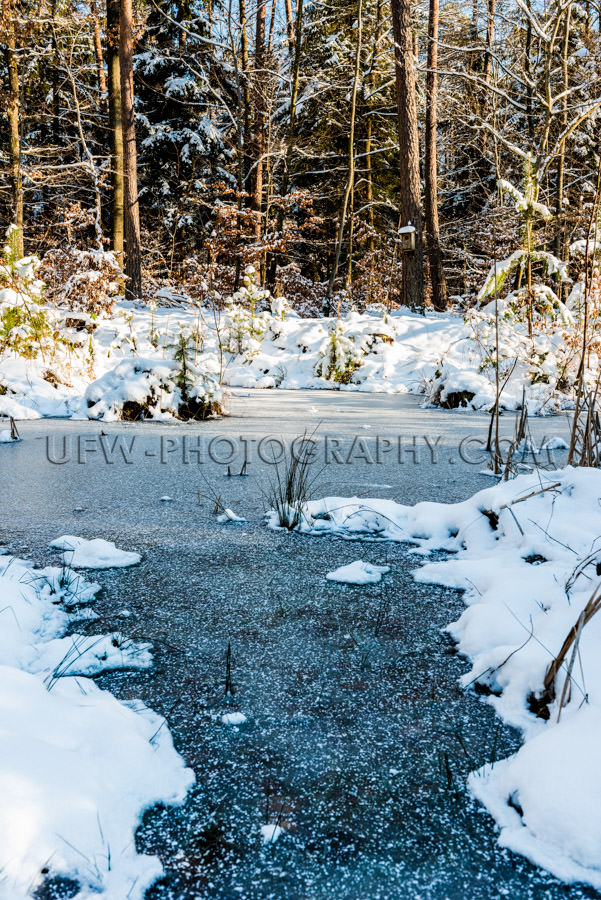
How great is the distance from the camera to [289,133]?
38.9 ft

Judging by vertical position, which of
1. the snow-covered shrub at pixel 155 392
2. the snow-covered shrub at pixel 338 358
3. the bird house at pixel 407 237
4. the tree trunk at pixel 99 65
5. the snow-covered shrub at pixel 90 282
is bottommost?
the snow-covered shrub at pixel 155 392

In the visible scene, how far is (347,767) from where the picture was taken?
Result: 1.05 m

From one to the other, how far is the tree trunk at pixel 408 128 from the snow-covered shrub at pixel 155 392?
575 centimetres

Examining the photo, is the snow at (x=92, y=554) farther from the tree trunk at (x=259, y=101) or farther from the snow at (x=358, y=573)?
the tree trunk at (x=259, y=101)

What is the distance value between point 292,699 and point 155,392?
13.2ft

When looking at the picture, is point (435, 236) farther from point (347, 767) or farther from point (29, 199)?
point (347, 767)

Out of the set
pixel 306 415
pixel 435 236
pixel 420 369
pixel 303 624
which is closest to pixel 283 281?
pixel 435 236

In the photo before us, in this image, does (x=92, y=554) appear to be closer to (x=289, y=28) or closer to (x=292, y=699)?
(x=292, y=699)

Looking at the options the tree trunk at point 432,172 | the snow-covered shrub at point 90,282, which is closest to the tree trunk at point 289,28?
the tree trunk at point 432,172

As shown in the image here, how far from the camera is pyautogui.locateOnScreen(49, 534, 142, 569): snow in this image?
1.93m

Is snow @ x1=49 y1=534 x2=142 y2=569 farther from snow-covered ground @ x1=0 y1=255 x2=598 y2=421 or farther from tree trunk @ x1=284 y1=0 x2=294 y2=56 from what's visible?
tree trunk @ x1=284 y1=0 x2=294 y2=56

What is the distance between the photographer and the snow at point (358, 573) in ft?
6.10

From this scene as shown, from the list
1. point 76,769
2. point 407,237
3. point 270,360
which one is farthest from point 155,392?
point 407,237

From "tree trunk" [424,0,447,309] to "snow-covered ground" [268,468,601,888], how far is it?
10654mm
